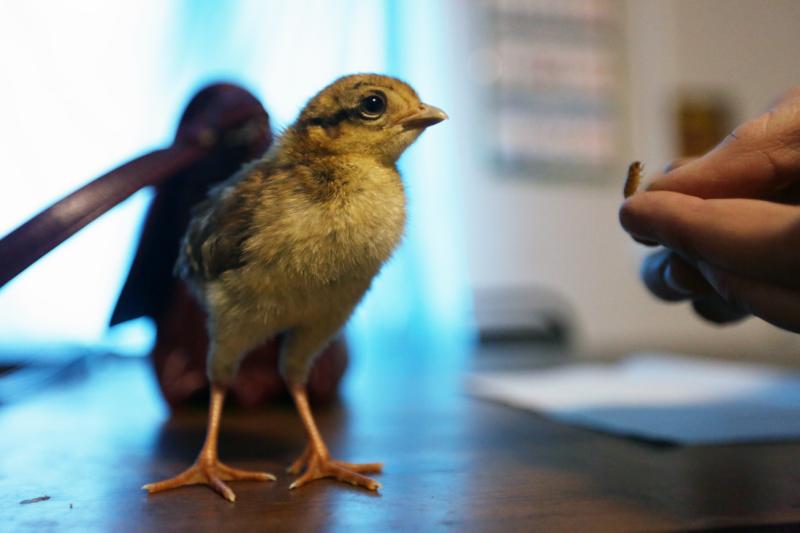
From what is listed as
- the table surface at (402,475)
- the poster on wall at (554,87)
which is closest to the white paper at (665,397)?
the table surface at (402,475)

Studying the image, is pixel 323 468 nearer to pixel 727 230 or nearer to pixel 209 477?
pixel 209 477

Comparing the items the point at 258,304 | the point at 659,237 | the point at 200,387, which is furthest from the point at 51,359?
the point at 659,237

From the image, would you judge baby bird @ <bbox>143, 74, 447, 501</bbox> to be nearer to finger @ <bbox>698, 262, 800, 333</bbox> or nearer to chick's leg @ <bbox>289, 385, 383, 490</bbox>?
chick's leg @ <bbox>289, 385, 383, 490</bbox>

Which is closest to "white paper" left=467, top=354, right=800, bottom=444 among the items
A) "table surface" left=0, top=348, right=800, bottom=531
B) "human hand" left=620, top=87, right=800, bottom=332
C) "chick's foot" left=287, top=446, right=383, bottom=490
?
"table surface" left=0, top=348, right=800, bottom=531

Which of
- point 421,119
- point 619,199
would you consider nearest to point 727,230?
point 421,119

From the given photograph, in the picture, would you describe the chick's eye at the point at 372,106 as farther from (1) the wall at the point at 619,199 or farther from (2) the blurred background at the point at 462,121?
(1) the wall at the point at 619,199
